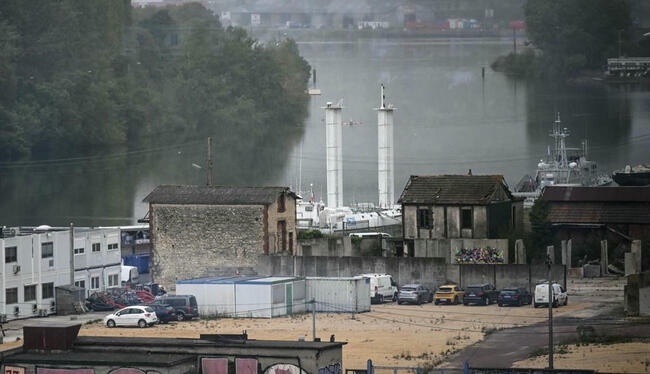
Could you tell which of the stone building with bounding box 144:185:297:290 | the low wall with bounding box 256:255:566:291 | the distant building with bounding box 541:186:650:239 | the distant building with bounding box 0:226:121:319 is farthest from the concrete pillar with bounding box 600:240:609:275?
the distant building with bounding box 0:226:121:319

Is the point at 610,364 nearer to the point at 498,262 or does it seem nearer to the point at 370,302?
the point at 370,302

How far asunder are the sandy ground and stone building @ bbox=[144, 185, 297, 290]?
7.09 m

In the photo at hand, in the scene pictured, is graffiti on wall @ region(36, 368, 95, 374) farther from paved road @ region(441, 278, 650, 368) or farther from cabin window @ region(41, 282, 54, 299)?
cabin window @ region(41, 282, 54, 299)

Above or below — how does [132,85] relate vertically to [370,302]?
above

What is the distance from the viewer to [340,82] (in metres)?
86.1

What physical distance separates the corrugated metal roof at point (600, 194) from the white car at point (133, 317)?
753 centimetres

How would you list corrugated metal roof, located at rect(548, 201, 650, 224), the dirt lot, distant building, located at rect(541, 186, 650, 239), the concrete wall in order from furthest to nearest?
corrugated metal roof, located at rect(548, 201, 650, 224), distant building, located at rect(541, 186, 650, 239), the concrete wall, the dirt lot

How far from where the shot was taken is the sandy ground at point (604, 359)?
665 inches

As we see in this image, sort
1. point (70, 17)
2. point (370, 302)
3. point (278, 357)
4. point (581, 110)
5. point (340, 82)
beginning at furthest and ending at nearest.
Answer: point (340, 82) < point (581, 110) < point (70, 17) < point (370, 302) < point (278, 357)

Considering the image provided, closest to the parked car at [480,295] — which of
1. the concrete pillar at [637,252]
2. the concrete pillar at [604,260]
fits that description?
the concrete pillar at [637,252]

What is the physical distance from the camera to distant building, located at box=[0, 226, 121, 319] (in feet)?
74.6

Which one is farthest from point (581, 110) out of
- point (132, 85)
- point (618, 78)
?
point (132, 85)

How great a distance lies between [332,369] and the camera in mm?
15320

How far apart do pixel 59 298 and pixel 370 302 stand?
3.75 meters
